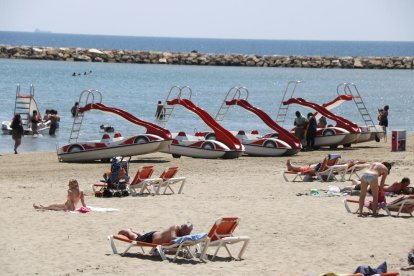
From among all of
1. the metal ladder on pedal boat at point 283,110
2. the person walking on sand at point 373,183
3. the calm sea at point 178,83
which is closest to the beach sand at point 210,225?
the person walking on sand at point 373,183

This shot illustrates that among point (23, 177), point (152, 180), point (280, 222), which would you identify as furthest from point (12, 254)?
point (23, 177)

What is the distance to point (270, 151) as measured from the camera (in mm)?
27328

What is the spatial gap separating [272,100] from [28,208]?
48747 mm

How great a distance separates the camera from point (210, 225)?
51.9 feet

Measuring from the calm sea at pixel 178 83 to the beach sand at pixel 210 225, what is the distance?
11.7 meters

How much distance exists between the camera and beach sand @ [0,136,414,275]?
13.0 meters

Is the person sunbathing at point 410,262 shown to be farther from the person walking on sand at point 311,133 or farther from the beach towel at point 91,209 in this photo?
the person walking on sand at point 311,133

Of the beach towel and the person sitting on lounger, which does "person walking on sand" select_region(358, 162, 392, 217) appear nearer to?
the beach towel

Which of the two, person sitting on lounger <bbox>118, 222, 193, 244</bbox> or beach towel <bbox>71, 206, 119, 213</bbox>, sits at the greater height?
person sitting on lounger <bbox>118, 222, 193, 244</bbox>

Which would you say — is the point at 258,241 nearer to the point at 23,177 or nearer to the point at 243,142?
the point at 23,177

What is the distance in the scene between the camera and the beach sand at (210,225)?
42.7ft

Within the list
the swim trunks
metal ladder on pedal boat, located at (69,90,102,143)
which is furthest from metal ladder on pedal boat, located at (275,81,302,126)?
the swim trunks

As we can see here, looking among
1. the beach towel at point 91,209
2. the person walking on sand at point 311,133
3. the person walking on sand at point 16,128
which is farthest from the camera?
the person walking on sand at point 16,128

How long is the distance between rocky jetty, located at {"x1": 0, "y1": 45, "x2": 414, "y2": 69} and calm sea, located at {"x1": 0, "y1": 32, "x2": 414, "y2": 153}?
3.84 meters
